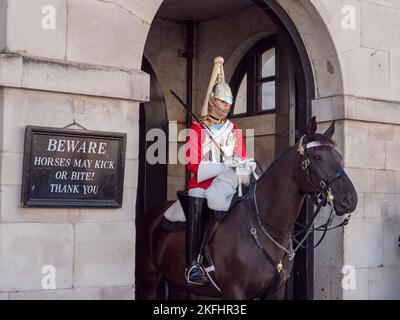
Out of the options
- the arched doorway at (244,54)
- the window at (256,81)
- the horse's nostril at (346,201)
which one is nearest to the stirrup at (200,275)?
the horse's nostril at (346,201)

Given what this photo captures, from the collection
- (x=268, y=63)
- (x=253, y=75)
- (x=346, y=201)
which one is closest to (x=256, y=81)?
(x=253, y=75)

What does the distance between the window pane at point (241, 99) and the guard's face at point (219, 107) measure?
12.6 ft

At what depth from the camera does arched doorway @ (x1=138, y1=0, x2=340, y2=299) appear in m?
8.84

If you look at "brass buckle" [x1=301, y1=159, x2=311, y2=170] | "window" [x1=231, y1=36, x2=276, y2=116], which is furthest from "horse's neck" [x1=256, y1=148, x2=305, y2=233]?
"window" [x1=231, y1=36, x2=276, y2=116]

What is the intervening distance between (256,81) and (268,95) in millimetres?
325

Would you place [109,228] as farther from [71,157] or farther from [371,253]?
[371,253]

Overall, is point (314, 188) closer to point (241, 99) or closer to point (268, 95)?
point (268, 95)

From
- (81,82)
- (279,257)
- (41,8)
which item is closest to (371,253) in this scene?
(279,257)

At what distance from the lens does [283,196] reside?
6875 millimetres

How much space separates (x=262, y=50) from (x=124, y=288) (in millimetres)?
5370

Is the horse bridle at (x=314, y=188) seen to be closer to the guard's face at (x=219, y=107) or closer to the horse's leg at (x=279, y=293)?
the horse's leg at (x=279, y=293)

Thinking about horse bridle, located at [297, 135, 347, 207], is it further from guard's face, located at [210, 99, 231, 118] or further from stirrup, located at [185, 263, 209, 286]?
stirrup, located at [185, 263, 209, 286]

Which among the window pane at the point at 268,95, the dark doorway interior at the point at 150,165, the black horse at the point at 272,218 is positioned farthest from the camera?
the window pane at the point at 268,95

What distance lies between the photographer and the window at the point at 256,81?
36.3 ft
